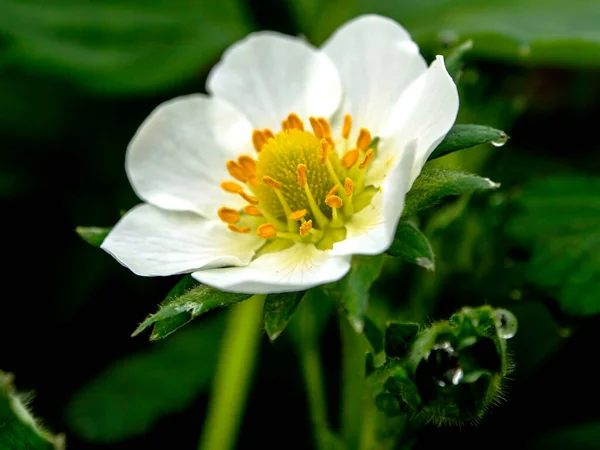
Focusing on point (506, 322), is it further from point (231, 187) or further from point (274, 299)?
point (231, 187)

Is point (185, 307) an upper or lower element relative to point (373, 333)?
upper

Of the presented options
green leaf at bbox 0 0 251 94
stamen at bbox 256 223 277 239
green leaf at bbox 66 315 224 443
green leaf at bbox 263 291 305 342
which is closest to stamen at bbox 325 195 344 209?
stamen at bbox 256 223 277 239

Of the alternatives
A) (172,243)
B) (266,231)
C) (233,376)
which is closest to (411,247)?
(266,231)

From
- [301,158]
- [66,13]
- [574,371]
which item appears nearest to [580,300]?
[574,371]

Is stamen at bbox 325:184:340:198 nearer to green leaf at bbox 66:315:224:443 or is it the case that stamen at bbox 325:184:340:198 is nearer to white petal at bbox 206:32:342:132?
white petal at bbox 206:32:342:132

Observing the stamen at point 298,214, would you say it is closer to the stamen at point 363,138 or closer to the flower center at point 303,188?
the flower center at point 303,188
